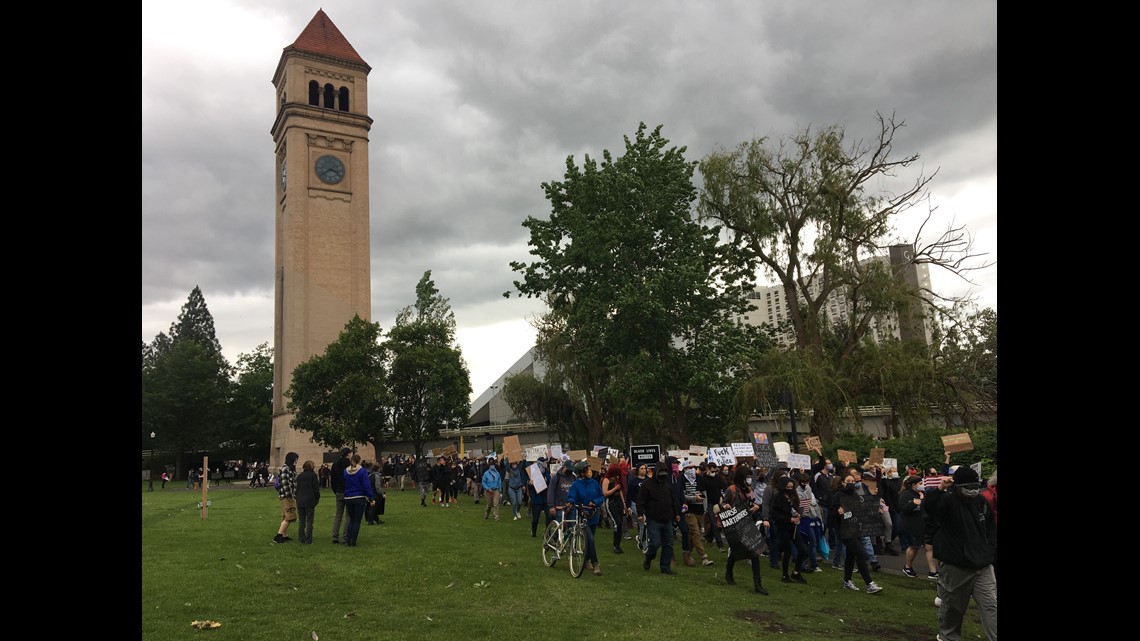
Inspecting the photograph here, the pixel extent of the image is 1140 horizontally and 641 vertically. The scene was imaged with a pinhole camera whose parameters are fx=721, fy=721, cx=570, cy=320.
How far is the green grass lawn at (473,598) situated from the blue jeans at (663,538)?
36cm

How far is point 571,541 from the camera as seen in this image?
12898 mm

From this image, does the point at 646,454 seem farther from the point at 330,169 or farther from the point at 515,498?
the point at 330,169

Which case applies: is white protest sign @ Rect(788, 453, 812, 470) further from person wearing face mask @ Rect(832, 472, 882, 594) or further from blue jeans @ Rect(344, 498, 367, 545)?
blue jeans @ Rect(344, 498, 367, 545)

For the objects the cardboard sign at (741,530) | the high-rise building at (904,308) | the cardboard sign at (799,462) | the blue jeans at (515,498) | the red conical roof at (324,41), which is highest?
the red conical roof at (324,41)

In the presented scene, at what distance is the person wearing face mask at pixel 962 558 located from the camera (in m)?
7.62

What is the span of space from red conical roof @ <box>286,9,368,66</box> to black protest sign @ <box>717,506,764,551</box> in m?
65.7

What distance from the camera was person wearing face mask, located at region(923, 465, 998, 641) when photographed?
7.62m

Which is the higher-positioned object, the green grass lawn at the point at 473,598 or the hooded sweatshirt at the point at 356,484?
the hooded sweatshirt at the point at 356,484

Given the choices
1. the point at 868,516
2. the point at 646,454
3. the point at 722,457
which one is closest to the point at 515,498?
the point at 646,454

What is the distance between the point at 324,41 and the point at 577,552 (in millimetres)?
68311

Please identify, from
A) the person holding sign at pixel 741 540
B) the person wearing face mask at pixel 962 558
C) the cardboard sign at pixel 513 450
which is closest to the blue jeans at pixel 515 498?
the cardboard sign at pixel 513 450

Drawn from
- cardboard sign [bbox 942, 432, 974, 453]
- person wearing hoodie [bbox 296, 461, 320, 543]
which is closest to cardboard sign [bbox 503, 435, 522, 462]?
person wearing hoodie [bbox 296, 461, 320, 543]

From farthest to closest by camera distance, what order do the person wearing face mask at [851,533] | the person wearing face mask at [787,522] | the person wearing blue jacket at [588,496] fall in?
the person wearing blue jacket at [588,496] < the person wearing face mask at [787,522] < the person wearing face mask at [851,533]

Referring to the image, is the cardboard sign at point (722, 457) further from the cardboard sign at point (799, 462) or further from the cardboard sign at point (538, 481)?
the cardboard sign at point (538, 481)
